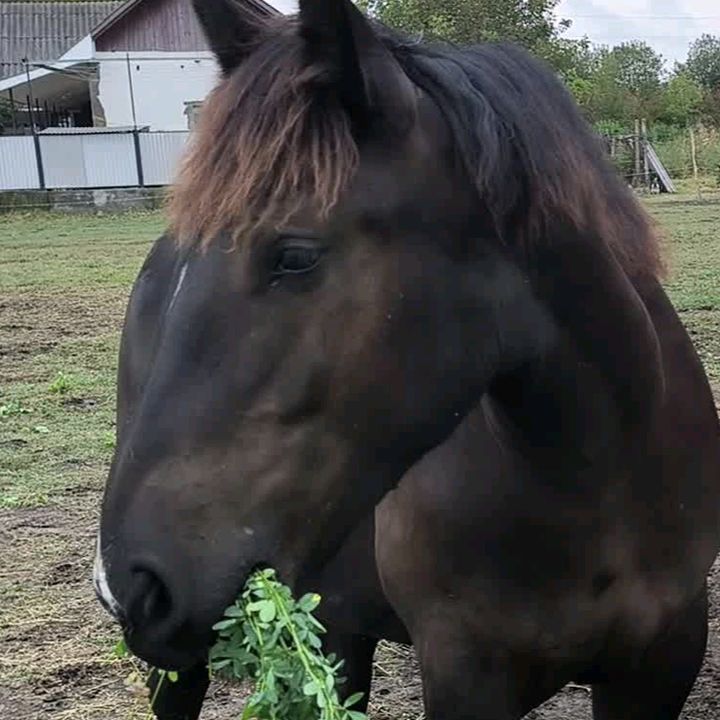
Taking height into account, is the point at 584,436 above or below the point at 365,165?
below

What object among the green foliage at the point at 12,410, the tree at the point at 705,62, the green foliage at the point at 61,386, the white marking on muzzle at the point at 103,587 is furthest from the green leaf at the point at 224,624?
the tree at the point at 705,62

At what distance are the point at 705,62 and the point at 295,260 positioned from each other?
57.2m

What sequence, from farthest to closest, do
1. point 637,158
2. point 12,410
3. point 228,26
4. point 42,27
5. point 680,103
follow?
point 42,27, point 680,103, point 637,158, point 12,410, point 228,26

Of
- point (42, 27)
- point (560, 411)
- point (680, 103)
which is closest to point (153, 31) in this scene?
point (42, 27)

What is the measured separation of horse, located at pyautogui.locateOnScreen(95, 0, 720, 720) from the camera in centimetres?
146

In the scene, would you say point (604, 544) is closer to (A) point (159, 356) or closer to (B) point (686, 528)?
(B) point (686, 528)

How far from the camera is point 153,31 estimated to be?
27453 mm

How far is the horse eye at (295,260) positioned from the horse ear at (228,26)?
42cm

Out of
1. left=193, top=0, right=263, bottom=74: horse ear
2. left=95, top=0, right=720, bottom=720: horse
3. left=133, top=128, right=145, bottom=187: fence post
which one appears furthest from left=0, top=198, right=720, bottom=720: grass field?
left=133, top=128, right=145, bottom=187: fence post

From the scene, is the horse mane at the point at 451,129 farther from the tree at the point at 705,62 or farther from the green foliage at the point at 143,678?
the tree at the point at 705,62

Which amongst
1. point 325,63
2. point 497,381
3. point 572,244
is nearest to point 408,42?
point 325,63

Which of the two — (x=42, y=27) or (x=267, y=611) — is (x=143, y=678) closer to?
(x=267, y=611)

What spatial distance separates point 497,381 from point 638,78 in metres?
39.5

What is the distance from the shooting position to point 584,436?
187 cm
